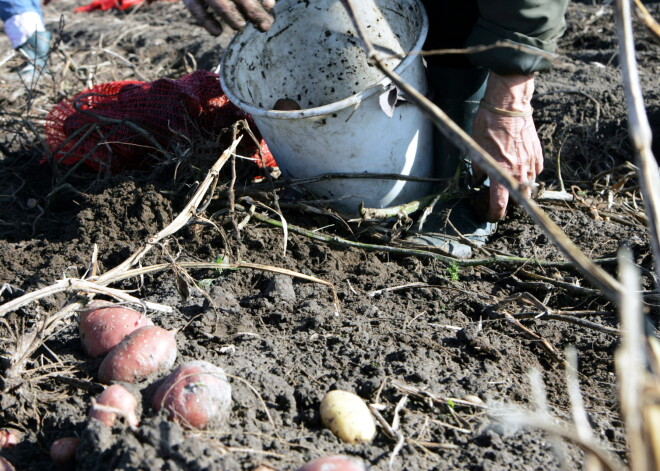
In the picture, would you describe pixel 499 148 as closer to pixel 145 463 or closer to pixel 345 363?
pixel 345 363

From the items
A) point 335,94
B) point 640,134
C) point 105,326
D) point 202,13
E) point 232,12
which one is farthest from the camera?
point 335,94

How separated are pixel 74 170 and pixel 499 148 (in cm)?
187

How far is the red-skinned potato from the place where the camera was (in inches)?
60.7

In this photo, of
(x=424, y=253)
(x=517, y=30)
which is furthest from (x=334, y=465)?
(x=517, y=30)

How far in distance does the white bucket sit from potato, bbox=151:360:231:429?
1.05 m

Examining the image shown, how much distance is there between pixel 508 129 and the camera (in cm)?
244

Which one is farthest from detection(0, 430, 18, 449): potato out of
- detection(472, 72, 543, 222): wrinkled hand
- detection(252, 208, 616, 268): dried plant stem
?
detection(472, 72, 543, 222): wrinkled hand

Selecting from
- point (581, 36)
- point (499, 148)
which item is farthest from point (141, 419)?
point (581, 36)

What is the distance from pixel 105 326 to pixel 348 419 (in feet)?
2.32

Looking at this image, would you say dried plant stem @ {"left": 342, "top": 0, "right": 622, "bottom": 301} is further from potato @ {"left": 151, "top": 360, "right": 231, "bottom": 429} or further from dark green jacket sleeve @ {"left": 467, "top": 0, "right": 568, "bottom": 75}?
dark green jacket sleeve @ {"left": 467, "top": 0, "right": 568, "bottom": 75}

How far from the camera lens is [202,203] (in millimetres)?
2623

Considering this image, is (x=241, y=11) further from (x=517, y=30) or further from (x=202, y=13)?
(x=517, y=30)

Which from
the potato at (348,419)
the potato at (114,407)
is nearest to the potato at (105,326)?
the potato at (114,407)

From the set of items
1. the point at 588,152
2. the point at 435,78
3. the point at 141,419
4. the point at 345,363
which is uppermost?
the point at 435,78
